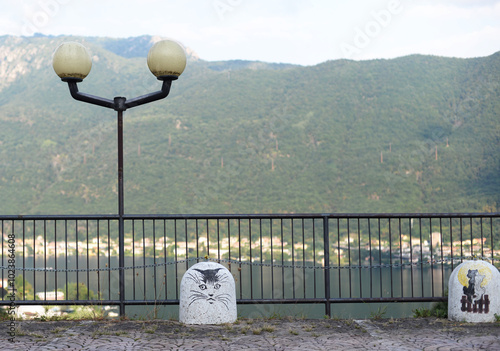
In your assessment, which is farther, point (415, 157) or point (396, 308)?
point (415, 157)

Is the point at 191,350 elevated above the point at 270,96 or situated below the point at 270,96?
below

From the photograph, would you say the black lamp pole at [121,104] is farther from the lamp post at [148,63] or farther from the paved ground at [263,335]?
the paved ground at [263,335]

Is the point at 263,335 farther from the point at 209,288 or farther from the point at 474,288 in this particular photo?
the point at 474,288

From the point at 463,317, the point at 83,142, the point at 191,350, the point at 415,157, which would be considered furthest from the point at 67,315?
the point at 83,142

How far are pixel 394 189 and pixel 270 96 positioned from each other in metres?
35.1

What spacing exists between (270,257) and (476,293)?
30417mm

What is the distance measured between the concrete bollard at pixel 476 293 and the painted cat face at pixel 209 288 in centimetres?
300

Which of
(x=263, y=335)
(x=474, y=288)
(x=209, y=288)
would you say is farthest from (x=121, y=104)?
(x=474, y=288)

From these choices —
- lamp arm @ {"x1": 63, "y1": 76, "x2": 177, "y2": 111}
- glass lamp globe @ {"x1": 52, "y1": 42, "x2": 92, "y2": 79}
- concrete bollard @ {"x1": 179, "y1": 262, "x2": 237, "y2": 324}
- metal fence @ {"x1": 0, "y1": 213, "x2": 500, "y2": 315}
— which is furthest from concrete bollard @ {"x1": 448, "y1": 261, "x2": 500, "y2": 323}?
glass lamp globe @ {"x1": 52, "y1": 42, "x2": 92, "y2": 79}

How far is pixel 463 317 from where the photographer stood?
6.96 meters

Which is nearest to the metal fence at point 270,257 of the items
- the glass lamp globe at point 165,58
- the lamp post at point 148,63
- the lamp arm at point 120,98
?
the lamp post at point 148,63

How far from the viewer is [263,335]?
6.29 metres

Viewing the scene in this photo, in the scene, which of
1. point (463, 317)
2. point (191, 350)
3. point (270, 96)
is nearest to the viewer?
point (191, 350)

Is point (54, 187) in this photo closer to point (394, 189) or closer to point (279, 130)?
point (279, 130)
